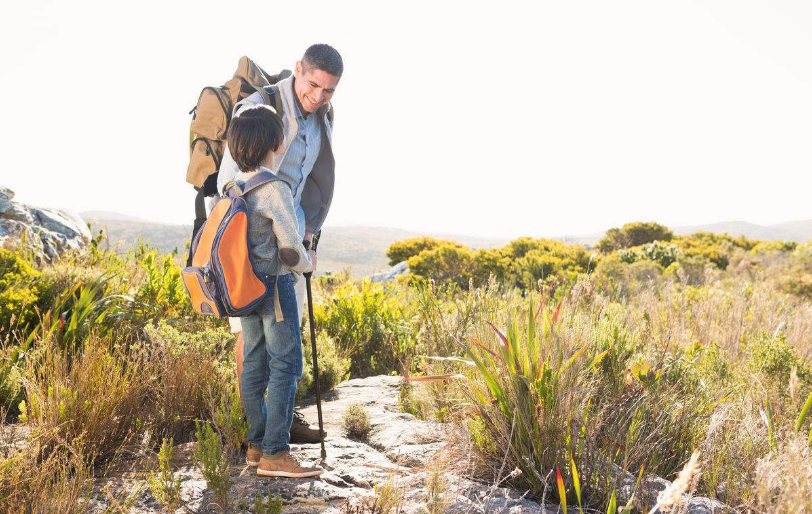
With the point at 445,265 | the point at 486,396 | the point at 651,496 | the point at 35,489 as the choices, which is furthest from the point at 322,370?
the point at 445,265

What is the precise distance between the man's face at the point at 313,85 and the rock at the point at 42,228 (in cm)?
490

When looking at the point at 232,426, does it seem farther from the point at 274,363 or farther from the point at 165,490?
the point at 165,490

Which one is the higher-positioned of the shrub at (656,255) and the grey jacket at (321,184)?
the grey jacket at (321,184)

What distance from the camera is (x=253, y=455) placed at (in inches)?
118

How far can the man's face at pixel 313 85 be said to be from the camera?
3234 mm

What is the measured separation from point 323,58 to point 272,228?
106cm

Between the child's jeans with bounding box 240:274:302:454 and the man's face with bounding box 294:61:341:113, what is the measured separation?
1057mm

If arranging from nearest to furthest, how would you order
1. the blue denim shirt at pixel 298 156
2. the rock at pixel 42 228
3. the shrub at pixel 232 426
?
the shrub at pixel 232 426 < the blue denim shirt at pixel 298 156 < the rock at pixel 42 228

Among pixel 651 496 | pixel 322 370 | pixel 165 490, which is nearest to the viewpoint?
pixel 165 490

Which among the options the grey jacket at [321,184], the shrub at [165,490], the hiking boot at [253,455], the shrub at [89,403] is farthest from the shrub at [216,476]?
the grey jacket at [321,184]

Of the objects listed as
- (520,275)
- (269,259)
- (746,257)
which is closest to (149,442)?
(269,259)

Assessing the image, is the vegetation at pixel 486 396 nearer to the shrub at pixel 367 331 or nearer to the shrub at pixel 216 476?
the shrub at pixel 216 476

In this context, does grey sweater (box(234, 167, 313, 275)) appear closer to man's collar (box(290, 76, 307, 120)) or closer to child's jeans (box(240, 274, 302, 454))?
child's jeans (box(240, 274, 302, 454))

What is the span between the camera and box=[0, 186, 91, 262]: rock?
23.8 feet
